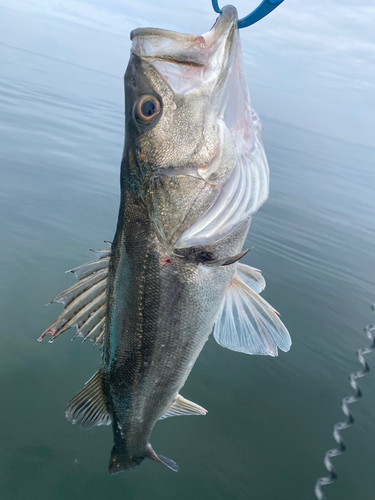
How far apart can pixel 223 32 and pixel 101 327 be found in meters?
1.64

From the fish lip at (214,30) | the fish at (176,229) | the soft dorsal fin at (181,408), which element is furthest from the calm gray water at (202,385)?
the fish lip at (214,30)

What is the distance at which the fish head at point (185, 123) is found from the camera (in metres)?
1.56

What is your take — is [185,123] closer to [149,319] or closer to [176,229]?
[176,229]

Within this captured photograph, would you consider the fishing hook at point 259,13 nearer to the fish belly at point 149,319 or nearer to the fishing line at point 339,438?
the fish belly at point 149,319

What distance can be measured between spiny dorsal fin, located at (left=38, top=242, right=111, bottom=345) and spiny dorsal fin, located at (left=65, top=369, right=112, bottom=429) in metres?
0.28

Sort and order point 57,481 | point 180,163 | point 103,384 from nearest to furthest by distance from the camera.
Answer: point 180,163
point 103,384
point 57,481

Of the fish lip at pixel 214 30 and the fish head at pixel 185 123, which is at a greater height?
the fish lip at pixel 214 30

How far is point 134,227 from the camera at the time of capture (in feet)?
5.84

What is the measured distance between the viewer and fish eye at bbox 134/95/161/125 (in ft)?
5.36

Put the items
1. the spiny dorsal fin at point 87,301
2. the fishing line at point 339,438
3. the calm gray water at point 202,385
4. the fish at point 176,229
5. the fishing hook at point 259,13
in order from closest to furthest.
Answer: the fishing hook at point 259,13 → the fish at point 176,229 → the spiny dorsal fin at point 87,301 → the fishing line at point 339,438 → the calm gray water at point 202,385

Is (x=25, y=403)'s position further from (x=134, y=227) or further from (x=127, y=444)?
(x=134, y=227)

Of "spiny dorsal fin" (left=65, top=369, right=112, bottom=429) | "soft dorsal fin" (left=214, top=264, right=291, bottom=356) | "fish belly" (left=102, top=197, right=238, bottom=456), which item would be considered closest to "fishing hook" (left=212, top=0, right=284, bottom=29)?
"fish belly" (left=102, top=197, right=238, bottom=456)

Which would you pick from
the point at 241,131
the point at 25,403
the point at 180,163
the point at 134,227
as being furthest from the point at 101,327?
the point at 25,403

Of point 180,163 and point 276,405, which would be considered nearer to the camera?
point 180,163
